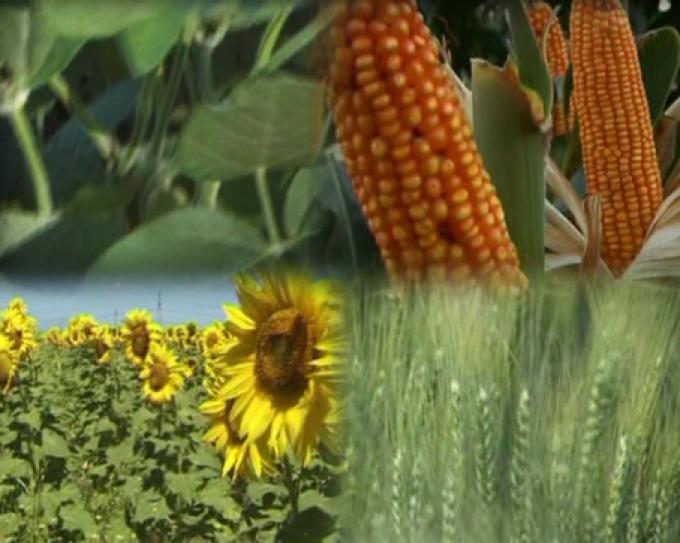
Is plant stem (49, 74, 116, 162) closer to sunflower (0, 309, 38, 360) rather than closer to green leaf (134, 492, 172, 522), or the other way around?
sunflower (0, 309, 38, 360)

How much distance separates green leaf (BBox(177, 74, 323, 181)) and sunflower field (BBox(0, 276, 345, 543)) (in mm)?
97

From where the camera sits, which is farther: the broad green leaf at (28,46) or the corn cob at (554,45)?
the corn cob at (554,45)

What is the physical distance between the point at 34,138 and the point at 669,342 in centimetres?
57

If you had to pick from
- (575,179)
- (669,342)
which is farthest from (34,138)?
(575,179)

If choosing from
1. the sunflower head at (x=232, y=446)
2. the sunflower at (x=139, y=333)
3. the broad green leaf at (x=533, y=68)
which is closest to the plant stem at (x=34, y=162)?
the sunflower at (x=139, y=333)

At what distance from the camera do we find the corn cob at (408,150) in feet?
3.57

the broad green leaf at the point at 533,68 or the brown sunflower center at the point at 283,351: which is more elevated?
the broad green leaf at the point at 533,68

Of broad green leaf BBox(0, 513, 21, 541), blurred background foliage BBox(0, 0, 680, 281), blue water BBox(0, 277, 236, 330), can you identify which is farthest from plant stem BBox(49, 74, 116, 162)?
broad green leaf BBox(0, 513, 21, 541)

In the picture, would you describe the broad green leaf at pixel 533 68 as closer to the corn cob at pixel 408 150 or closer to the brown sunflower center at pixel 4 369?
the corn cob at pixel 408 150

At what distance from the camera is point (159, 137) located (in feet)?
3.36

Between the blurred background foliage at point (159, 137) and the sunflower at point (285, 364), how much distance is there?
0.09ft

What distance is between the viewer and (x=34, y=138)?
1.03 m

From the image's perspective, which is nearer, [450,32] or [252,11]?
[252,11]

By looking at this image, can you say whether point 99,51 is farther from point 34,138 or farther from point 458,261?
point 458,261
